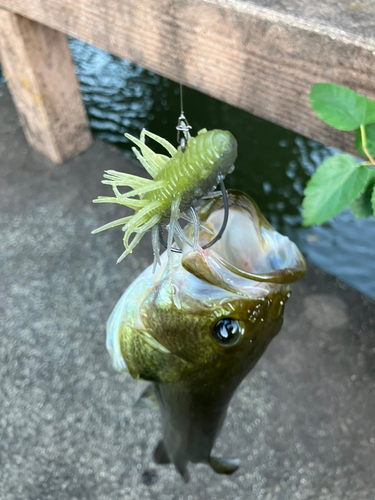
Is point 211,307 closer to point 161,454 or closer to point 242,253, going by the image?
point 242,253

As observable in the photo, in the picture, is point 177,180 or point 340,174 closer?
point 177,180

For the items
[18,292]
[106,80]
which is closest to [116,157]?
[18,292]

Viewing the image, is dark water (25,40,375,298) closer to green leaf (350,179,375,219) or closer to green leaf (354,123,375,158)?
green leaf (350,179,375,219)

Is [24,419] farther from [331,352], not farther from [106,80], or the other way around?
[106,80]

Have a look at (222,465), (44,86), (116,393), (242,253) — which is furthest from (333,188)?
(44,86)

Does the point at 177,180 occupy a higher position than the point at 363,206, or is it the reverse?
the point at 177,180

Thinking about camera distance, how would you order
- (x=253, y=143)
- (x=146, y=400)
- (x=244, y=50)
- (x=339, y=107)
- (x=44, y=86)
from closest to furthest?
(x=339, y=107), (x=244, y=50), (x=146, y=400), (x=44, y=86), (x=253, y=143)

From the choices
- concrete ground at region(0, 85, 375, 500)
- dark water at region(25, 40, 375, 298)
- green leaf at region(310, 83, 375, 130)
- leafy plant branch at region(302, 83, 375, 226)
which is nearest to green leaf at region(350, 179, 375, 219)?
leafy plant branch at region(302, 83, 375, 226)
